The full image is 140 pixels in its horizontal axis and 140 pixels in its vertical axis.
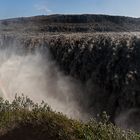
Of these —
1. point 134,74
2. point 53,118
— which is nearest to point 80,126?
point 53,118

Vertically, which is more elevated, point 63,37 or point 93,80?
point 63,37

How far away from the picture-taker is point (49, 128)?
12.7 m

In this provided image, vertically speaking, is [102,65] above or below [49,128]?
below

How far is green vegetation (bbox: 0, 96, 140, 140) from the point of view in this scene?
1239cm

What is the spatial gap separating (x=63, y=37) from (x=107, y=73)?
908cm

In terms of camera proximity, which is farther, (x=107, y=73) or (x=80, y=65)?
(x=80, y=65)

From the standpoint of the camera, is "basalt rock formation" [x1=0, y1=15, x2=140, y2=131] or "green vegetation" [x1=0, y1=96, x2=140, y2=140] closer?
"green vegetation" [x1=0, y1=96, x2=140, y2=140]

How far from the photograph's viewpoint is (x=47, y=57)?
4100 cm

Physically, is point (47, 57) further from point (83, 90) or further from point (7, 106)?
point (7, 106)

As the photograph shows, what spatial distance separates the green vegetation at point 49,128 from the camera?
1239 centimetres

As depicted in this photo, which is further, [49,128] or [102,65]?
[102,65]

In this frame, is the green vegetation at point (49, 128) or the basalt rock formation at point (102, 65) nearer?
the green vegetation at point (49, 128)

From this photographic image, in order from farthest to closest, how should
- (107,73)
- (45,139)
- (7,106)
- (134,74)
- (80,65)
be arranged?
(80,65) < (107,73) < (134,74) < (7,106) < (45,139)

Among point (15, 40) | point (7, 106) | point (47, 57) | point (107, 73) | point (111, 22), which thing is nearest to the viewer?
point (7, 106)
